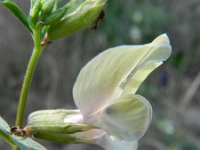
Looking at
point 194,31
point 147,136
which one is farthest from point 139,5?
point 194,31

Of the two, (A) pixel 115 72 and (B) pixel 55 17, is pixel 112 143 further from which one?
(B) pixel 55 17

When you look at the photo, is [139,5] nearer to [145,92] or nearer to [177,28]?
[145,92]

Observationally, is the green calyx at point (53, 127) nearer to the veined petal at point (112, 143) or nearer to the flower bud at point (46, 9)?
the veined petal at point (112, 143)

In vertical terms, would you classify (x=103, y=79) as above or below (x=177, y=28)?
above

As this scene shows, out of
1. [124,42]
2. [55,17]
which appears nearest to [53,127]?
[55,17]

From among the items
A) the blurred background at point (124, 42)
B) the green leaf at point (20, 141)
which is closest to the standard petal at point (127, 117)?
the green leaf at point (20, 141)

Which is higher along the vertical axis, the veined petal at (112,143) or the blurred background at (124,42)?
the veined petal at (112,143)
